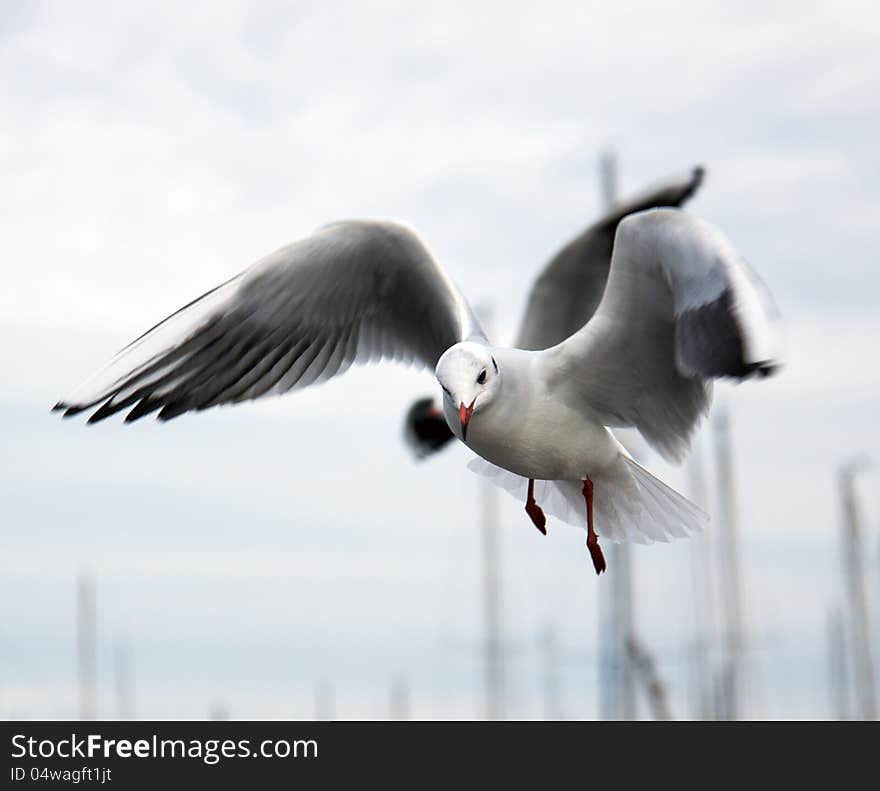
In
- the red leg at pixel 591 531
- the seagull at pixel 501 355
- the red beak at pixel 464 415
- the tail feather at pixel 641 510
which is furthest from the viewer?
the tail feather at pixel 641 510

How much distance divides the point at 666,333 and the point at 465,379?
76cm

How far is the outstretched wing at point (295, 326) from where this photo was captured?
16.4 feet

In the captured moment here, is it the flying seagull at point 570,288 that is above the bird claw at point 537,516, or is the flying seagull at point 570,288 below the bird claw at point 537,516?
above

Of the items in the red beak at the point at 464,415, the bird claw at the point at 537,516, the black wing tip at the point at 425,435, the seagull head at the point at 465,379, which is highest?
the black wing tip at the point at 425,435

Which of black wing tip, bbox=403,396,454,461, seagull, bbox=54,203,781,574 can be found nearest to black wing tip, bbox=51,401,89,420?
seagull, bbox=54,203,781,574

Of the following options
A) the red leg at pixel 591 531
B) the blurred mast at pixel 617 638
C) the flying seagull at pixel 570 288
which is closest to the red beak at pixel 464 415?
the red leg at pixel 591 531

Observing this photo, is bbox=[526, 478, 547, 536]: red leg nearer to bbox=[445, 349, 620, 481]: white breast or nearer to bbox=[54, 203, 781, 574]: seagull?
bbox=[54, 203, 781, 574]: seagull

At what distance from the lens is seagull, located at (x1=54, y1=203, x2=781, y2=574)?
4.21 meters

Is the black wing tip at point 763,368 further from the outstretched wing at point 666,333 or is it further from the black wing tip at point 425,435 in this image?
the black wing tip at point 425,435

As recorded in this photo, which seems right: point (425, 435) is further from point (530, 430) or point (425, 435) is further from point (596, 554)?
point (530, 430)

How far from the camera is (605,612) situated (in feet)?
40.5

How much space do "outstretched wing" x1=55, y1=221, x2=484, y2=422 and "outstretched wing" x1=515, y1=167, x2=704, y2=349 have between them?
22.1 inches

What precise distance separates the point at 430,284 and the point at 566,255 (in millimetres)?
800
